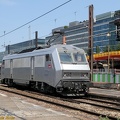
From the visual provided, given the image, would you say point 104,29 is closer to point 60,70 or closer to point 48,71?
point 48,71

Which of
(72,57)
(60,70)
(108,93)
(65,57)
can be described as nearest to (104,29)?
(108,93)

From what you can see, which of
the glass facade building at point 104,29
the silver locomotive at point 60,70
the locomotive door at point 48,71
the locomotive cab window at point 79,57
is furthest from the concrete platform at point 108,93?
the glass facade building at point 104,29

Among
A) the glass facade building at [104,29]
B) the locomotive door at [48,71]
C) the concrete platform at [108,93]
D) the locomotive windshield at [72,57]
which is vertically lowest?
the concrete platform at [108,93]

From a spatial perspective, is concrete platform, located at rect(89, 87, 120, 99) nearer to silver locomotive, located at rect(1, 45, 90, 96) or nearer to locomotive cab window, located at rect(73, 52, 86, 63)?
silver locomotive, located at rect(1, 45, 90, 96)

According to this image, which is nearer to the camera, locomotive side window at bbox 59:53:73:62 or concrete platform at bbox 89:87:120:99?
locomotive side window at bbox 59:53:73:62

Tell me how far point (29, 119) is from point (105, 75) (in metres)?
23.7

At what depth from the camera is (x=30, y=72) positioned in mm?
23703

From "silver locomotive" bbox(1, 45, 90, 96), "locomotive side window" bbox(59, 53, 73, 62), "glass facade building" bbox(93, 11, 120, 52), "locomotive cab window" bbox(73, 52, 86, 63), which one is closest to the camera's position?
"silver locomotive" bbox(1, 45, 90, 96)

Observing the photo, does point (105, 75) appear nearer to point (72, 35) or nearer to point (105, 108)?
point (105, 108)

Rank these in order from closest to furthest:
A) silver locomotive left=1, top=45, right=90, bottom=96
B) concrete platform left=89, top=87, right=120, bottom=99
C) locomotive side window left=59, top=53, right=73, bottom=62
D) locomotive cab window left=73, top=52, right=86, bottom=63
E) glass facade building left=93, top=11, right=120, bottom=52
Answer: silver locomotive left=1, top=45, right=90, bottom=96 < locomotive side window left=59, top=53, right=73, bottom=62 < locomotive cab window left=73, top=52, right=86, bottom=63 < concrete platform left=89, top=87, right=120, bottom=99 < glass facade building left=93, top=11, right=120, bottom=52

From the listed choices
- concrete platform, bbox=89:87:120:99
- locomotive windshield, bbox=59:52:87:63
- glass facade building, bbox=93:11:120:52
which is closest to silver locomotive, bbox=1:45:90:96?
locomotive windshield, bbox=59:52:87:63

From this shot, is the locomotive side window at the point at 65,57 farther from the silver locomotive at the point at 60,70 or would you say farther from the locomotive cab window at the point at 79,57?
the locomotive cab window at the point at 79,57

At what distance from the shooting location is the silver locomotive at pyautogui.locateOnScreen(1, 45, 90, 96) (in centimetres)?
1948

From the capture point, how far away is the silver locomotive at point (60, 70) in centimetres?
1948
